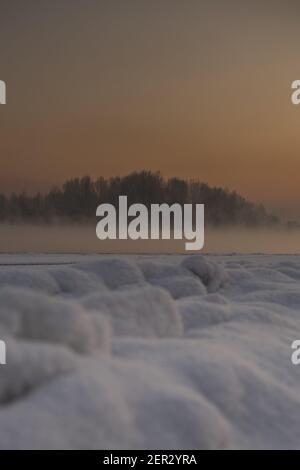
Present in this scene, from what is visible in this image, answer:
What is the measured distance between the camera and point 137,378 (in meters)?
1.60

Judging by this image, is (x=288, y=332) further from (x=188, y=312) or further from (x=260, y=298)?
(x=260, y=298)

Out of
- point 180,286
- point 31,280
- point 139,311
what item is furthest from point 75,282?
point 139,311

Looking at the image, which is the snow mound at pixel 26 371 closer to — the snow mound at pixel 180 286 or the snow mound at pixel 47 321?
the snow mound at pixel 47 321

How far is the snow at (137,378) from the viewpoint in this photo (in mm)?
1351

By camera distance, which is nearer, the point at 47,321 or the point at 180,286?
the point at 47,321

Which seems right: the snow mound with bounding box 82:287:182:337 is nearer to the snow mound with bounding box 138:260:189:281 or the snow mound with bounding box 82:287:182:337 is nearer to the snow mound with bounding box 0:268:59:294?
the snow mound with bounding box 0:268:59:294

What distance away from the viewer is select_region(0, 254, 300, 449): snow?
4.43 feet

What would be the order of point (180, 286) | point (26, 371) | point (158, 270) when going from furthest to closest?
1. point (158, 270)
2. point (180, 286)
3. point (26, 371)

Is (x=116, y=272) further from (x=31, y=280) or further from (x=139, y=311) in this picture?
(x=139, y=311)

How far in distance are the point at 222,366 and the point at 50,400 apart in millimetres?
675

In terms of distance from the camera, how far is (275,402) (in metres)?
1.86

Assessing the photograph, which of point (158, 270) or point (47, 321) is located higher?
point (47, 321)

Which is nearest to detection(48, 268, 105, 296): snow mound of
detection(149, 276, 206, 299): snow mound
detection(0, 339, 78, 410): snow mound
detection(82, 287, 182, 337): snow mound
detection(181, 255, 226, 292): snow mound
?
detection(149, 276, 206, 299): snow mound

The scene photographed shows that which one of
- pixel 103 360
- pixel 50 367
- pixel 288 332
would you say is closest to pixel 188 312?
pixel 288 332
